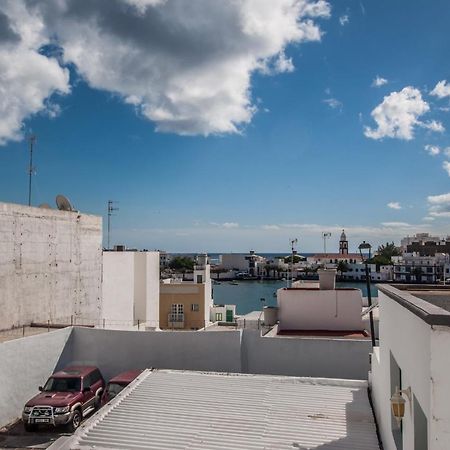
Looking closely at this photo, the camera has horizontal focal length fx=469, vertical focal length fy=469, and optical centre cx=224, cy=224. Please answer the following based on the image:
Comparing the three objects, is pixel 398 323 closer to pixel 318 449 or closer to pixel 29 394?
pixel 318 449

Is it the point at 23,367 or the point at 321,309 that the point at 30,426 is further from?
the point at 321,309

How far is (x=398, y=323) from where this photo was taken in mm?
5422

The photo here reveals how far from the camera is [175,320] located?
32.3m

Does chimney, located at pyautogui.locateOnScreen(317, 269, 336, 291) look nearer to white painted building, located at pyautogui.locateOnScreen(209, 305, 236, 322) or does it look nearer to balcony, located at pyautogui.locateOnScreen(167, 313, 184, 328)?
balcony, located at pyautogui.locateOnScreen(167, 313, 184, 328)

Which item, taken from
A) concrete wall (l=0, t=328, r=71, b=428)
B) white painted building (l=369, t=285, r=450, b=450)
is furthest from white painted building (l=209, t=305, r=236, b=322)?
white painted building (l=369, t=285, r=450, b=450)

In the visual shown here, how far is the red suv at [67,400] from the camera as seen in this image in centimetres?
1171

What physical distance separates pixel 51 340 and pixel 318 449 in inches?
405

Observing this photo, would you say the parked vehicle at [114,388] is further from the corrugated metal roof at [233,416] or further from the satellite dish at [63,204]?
the satellite dish at [63,204]

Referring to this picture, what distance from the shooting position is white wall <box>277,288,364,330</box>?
1803 cm

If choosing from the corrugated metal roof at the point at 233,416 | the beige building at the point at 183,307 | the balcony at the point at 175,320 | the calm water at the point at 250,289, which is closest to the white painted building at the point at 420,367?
the corrugated metal roof at the point at 233,416

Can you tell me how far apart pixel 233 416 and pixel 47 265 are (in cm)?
1170

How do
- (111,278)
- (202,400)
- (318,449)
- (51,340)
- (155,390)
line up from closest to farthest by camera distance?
(318,449)
(202,400)
(155,390)
(51,340)
(111,278)

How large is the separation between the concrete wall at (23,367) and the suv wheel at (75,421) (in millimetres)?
2331

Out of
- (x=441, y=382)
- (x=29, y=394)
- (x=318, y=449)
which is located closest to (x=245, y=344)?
(x=29, y=394)
